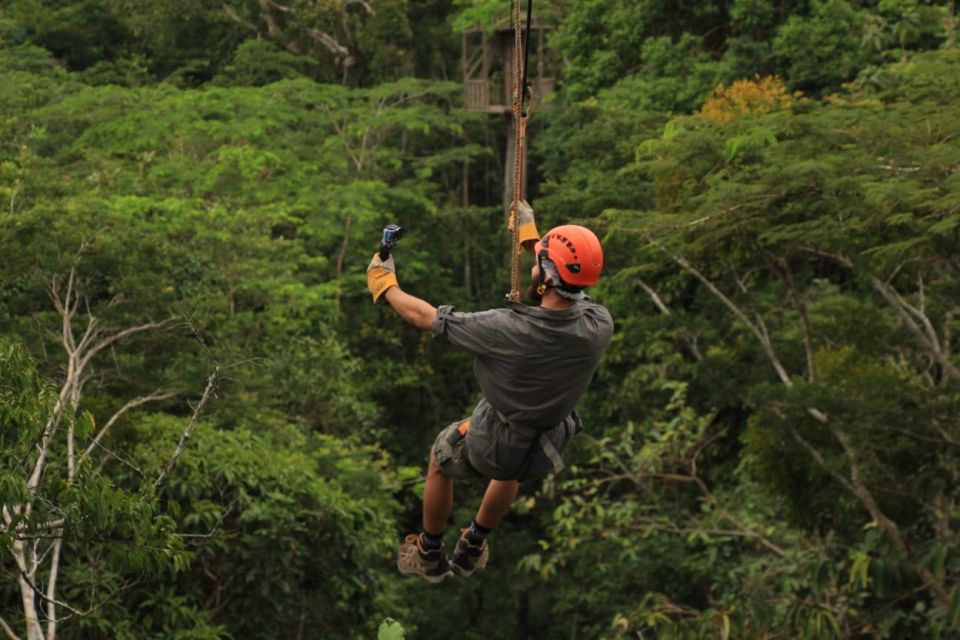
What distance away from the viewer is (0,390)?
21.1 feet

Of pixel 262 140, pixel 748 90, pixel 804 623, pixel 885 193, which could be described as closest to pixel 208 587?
pixel 804 623

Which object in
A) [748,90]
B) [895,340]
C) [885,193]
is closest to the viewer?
[885,193]

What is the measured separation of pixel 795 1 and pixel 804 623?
37.4 feet

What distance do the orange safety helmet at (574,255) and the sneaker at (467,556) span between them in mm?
1395

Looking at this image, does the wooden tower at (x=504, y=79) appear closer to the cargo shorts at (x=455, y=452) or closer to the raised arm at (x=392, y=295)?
the cargo shorts at (x=455, y=452)

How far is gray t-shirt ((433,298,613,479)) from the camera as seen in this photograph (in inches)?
198

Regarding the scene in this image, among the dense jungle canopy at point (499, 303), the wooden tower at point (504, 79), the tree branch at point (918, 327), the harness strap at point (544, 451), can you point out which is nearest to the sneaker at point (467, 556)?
the harness strap at point (544, 451)

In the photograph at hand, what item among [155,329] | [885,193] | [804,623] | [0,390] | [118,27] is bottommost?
[118,27]

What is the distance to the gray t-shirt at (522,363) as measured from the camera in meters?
5.03

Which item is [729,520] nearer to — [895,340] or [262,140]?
[895,340]

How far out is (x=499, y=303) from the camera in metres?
26.4

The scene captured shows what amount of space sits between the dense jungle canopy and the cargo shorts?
0.69 metres

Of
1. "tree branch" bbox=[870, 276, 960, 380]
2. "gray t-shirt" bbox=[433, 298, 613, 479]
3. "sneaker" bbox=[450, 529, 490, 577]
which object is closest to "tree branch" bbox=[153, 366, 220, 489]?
"sneaker" bbox=[450, 529, 490, 577]

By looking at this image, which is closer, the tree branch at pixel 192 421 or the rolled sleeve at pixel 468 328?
the rolled sleeve at pixel 468 328
